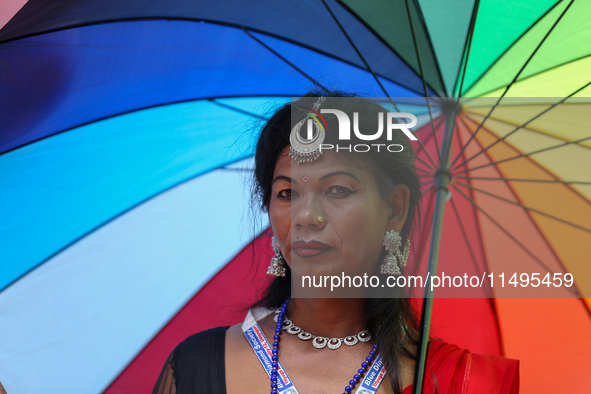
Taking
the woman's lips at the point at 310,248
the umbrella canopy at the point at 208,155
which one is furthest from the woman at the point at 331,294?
the umbrella canopy at the point at 208,155

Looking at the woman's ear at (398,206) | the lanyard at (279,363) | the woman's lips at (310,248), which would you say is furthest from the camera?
the woman's ear at (398,206)

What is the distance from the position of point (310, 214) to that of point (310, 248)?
134 mm

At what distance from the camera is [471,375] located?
1922 millimetres

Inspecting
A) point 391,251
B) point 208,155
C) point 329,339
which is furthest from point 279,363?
point 208,155

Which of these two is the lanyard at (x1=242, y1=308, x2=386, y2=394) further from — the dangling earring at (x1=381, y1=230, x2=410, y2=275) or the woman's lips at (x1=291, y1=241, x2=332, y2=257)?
the woman's lips at (x1=291, y1=241, x2=332, y2=257)

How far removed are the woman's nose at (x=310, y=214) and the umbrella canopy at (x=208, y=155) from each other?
2.22ft

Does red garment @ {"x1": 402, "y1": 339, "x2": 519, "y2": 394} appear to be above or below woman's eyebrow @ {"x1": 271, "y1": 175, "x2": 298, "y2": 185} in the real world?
below

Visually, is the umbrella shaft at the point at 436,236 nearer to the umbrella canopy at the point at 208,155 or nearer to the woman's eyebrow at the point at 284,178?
the umbrella canopy at the point at 208,155

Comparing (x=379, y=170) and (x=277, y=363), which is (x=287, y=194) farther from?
(x=277, y=363)

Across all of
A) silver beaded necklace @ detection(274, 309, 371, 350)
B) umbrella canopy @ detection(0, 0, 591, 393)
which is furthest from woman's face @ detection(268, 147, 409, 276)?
umbrella canopy @ detection(0, 0, 591, 393)

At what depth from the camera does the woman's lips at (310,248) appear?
6.12 ft

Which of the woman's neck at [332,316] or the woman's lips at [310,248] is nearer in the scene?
the woman's lips at [310,248]

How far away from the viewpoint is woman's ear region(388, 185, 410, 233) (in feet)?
6.81

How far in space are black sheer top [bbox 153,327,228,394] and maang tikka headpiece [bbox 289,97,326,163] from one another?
0.95 metres
